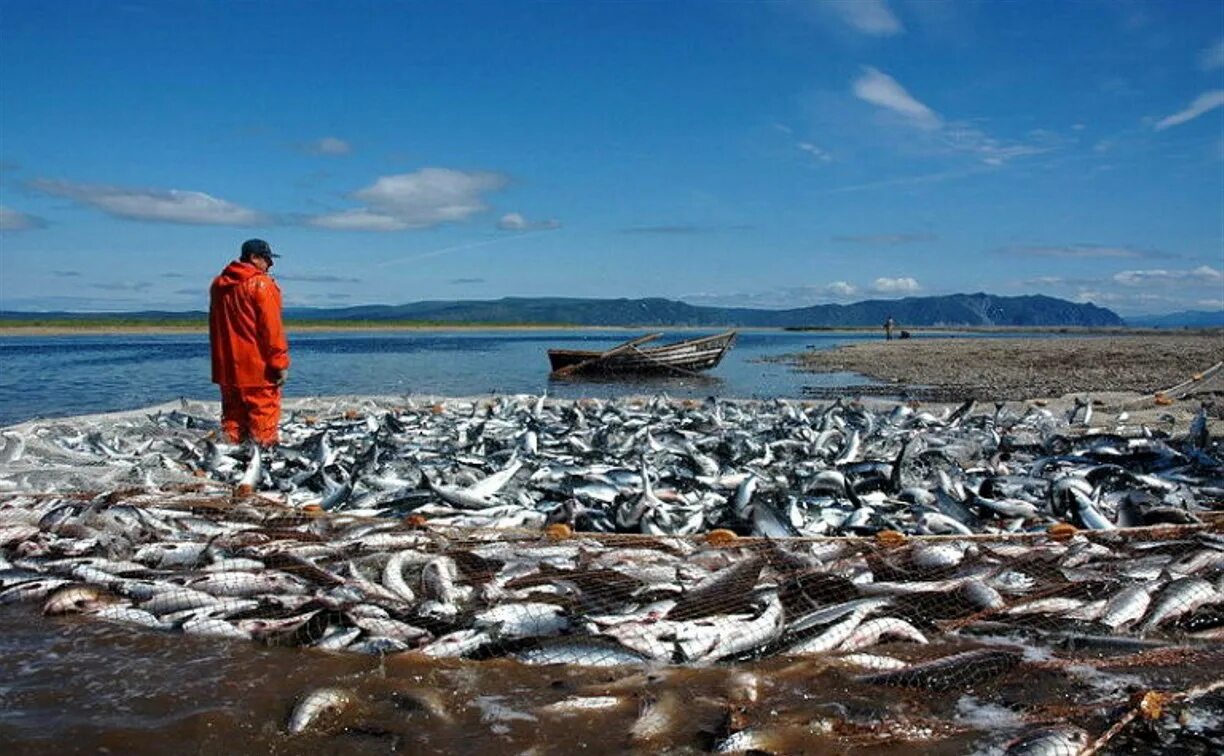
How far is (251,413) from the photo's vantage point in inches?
396

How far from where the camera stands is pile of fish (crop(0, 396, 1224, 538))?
22.7 feet

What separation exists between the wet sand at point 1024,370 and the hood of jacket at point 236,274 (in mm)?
17130

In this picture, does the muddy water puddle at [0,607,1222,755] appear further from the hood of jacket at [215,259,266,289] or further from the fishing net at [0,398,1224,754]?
the hood of jacket at [215,259,266,289]

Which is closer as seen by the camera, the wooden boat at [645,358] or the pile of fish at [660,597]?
the pile of fish at [660,597]

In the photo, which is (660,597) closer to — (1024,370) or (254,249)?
(254,249)

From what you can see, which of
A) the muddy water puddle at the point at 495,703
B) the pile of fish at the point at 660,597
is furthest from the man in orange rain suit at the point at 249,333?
the muddy water puddle at the point at 495,703

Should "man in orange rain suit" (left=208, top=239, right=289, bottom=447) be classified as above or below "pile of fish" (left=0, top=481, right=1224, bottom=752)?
above

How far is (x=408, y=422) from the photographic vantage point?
41.8 ft

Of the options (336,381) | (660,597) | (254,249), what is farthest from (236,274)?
(336,381)

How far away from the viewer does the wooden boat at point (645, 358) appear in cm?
2930

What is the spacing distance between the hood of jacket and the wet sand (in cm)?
1713

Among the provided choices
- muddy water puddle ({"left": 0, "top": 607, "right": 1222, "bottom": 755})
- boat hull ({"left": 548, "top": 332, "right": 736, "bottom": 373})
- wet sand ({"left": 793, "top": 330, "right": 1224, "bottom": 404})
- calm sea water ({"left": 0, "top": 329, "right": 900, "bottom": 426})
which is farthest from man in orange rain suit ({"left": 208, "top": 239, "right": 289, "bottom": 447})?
boat hull ({"left": 548, "top": 332, "right": 736, "bottom": 373})

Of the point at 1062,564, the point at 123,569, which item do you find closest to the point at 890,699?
the point at 1062,564

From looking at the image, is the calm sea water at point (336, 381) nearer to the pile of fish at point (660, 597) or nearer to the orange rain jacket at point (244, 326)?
the orange rain jacket at point (244, 326)
